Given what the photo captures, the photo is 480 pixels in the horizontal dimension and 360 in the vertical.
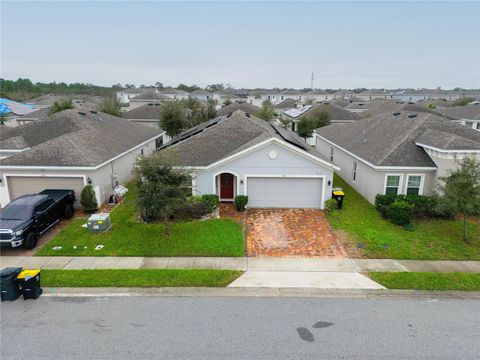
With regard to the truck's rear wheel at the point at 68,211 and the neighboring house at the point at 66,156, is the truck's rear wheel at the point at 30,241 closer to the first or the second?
the truck's rear wheel at the point at 68,211

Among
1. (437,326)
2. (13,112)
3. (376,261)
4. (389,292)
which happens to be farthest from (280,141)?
(13,112)

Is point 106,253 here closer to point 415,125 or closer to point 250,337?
point 250,337

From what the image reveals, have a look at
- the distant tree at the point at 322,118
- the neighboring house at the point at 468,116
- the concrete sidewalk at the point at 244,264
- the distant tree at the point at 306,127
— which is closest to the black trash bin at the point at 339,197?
the concrete sidewalk at the point at 244,264

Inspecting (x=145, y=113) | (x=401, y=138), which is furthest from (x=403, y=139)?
(x=145, y=113)

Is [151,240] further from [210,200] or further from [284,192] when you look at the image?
[284,192]

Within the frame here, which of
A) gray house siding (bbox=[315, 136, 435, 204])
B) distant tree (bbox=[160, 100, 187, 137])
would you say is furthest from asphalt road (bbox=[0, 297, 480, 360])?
distant tree (bbox=[160, 100, 187, 137])
